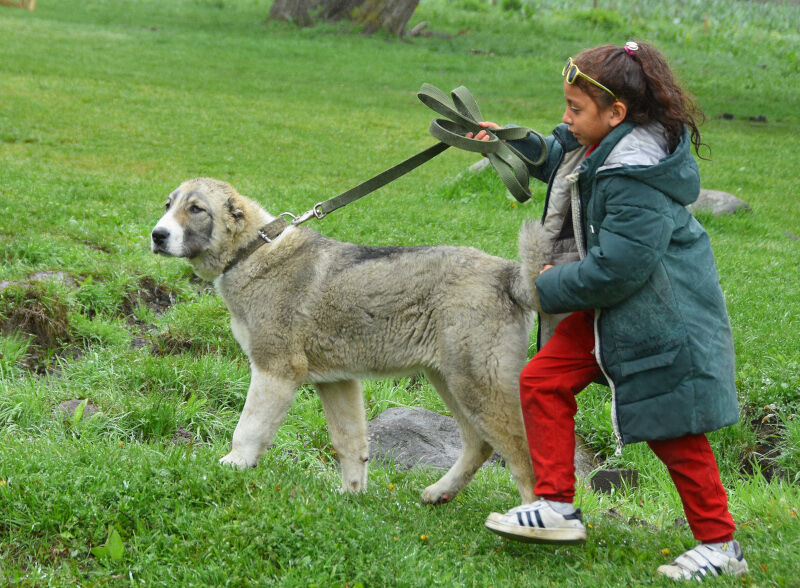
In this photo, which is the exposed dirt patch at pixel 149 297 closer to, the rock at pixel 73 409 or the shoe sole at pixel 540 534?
the rock at pixel 73 409

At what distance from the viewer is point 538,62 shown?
23.7m

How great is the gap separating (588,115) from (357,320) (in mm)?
1702

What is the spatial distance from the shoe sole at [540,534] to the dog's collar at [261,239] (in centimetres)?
226

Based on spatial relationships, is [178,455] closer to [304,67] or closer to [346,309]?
[346,309]

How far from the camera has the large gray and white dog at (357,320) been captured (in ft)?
14.3

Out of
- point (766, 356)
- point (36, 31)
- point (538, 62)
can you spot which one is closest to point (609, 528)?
point (766, 356)

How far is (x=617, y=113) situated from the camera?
3.90m

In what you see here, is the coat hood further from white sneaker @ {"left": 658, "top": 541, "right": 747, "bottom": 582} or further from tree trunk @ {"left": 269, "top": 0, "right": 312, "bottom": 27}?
tree trunk @ {"left": 269, "top": 0, "right": 312, "bottom": 27}

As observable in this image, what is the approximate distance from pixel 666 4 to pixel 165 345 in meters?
27.7

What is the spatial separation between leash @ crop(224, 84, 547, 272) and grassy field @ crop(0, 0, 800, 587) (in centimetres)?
142

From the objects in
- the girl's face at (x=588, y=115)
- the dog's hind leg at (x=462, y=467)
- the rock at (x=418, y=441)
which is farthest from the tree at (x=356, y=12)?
the girl's face at (x=588, y=115)

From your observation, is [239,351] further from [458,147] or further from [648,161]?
[648,161]

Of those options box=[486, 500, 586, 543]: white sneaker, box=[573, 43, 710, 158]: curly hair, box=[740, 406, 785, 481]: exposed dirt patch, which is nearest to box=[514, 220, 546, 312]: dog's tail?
box=[573, 43, 710, 158]: curly hair

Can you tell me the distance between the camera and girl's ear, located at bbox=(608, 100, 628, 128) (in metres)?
3.86
